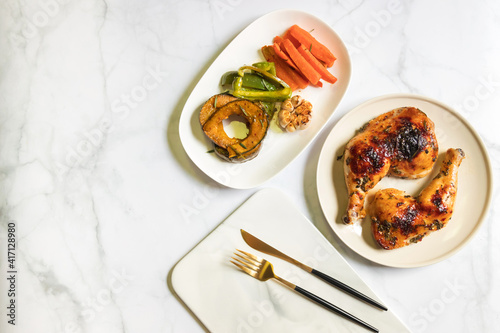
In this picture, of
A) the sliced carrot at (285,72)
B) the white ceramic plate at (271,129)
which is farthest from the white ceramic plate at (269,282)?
the sliced carrot at (285,72)

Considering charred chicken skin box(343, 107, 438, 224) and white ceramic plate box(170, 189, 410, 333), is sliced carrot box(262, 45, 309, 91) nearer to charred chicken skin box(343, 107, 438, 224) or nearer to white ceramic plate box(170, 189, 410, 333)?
charred chicken skin box(343, 107, 438, 224)

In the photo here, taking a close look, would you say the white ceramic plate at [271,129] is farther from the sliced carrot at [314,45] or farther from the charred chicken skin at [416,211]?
the charred chicken skin at [416,211]

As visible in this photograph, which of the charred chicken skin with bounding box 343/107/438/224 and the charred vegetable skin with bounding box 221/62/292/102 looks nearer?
the charred chicken skin with bounding box 343/107/438/224

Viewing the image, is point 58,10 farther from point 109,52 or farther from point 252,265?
point 252,265

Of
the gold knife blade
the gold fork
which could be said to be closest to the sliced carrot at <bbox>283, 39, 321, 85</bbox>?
the gold knife blade

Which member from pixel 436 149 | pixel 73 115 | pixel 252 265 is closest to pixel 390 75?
pixel 436 149
